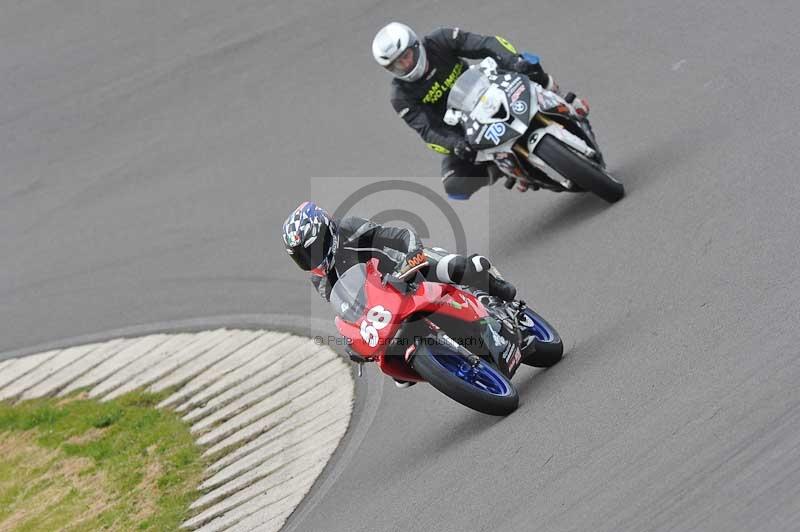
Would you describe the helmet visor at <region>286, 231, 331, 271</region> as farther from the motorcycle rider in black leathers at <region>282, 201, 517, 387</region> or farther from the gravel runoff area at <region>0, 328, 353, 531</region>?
the gravel runoff area at <region>0, 328, 353, 531</region>

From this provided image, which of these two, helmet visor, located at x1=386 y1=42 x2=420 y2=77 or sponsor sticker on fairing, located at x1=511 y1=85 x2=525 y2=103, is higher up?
helmet visor, located at x1=386 y1=42 x2=420 y2=77

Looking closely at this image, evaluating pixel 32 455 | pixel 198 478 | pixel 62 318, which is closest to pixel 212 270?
pixel 62 318

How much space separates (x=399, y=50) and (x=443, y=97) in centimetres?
81

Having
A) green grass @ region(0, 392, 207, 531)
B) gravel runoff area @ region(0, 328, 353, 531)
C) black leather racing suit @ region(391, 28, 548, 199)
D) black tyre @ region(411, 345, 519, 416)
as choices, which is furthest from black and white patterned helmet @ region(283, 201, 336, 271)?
black leather racing suit @ region(391, 28, 548, 199)

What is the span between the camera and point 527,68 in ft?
33.9

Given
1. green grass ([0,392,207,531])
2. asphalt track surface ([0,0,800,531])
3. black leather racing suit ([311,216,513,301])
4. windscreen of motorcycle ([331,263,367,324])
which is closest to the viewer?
asphalt track surface ([0,0,800,531])

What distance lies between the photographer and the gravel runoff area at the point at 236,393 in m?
9.05

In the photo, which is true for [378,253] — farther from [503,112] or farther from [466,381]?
[503,112]

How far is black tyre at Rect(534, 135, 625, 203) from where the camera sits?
9.95 meters

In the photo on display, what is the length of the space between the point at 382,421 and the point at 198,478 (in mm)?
1521

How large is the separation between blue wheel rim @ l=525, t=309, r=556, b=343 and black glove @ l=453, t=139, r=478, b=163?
239 cm

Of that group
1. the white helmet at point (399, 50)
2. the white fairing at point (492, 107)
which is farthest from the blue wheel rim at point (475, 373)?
the white helmet at point (399, 50)

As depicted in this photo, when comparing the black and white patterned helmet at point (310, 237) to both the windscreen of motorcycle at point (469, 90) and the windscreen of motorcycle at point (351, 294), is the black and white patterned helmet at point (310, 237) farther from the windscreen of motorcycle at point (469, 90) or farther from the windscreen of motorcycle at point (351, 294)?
the windscreen of motorcycle at point (469, 90)

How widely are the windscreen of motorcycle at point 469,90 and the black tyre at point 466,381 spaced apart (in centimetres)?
309
